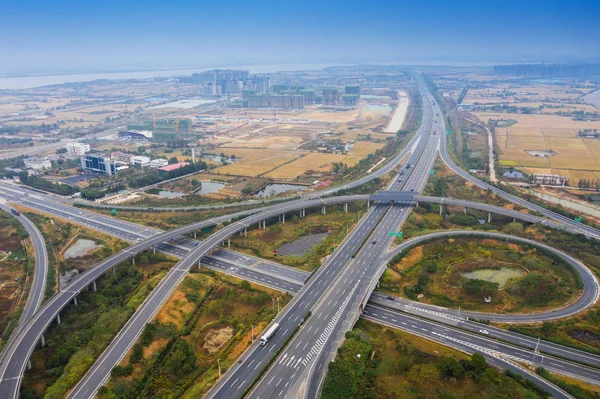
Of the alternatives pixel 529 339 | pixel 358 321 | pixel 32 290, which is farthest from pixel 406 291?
pixel 32 290

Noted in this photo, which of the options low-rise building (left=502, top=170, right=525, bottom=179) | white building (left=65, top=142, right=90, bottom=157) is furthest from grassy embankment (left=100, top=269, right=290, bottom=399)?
white building (left=65, top=142, right=90, bottom=157)

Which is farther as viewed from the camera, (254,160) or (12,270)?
(254,160)

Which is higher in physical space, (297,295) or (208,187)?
(297,295)

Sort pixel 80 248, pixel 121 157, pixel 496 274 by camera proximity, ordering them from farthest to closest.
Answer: pixel 121 157
pixel 80 248
pixel 496 274

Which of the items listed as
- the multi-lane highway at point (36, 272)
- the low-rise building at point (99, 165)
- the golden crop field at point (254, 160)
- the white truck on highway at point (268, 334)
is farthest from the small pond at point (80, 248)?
the golden crop field at point (254, 160)

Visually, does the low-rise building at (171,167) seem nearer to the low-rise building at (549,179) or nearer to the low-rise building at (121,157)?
the low-rise building at (121,157)

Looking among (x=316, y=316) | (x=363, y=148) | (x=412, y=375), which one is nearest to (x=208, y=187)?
(x=363, y=148)

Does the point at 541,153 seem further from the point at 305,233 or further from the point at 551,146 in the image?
the point at 305,233

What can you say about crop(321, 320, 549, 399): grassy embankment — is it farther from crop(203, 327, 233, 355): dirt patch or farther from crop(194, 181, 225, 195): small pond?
crop(194, 181, 225, 195): small pond
